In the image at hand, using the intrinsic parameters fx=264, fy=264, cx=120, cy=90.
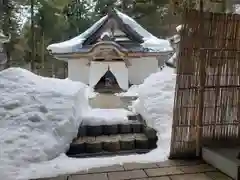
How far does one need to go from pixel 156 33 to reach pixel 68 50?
5090 mm

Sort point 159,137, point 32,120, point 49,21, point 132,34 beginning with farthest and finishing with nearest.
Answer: point 49,21 → point 132,34 → point 159,137 → point 32,120

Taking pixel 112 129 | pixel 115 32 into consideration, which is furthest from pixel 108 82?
pixel 112 129

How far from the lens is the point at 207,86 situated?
242cm

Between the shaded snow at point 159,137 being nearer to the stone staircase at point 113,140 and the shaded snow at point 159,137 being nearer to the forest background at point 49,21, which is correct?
the stone staircase at point 113,140

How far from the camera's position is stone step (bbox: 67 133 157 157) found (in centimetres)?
285

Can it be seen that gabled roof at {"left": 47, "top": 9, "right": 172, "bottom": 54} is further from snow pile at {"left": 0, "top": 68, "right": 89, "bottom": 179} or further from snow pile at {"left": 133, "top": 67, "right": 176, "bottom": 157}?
snow pile at {"left": 0, "top": 68, "right": 89, "bottom": 179}

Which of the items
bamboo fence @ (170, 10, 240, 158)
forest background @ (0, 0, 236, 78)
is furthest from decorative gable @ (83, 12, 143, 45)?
bamboo fence @ (170, 10, 240, 158)

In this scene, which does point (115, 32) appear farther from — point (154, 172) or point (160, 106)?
point (154, 172)

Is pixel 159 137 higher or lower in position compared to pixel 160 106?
lower

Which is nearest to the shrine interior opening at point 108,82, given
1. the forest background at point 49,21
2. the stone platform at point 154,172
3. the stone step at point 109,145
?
the forest background at point 49,21

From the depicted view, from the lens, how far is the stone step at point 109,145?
2.85 m

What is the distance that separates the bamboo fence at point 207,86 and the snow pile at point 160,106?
35cm

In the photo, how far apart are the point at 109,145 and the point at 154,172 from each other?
0.91m

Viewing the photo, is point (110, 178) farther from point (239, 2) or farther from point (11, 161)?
point (239, 2)
